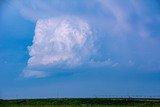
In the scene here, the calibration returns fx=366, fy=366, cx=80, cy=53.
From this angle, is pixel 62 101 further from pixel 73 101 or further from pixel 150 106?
pixel 150 106

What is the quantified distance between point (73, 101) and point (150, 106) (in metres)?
17.2

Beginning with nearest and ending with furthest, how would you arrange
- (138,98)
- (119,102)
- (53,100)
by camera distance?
(119,102) < (53,100) < (138,98)

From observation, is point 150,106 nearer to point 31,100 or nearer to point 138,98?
point 138,98

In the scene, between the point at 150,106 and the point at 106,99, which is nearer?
the point at 150,106

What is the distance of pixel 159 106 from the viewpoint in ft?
184

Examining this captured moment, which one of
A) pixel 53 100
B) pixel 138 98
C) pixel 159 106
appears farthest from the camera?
pixel 138 98

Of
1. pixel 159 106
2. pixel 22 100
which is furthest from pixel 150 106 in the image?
pixel 22 100

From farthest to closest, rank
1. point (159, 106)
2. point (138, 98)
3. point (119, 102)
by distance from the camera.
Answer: point (138, 98) < point (119, 102) < point (159, 106)

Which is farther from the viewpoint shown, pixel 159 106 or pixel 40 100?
pixel 40 100

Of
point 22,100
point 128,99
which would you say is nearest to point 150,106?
point 128,99

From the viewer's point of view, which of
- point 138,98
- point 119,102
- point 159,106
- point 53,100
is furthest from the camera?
point 138,98

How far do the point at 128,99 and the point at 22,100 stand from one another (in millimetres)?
20585

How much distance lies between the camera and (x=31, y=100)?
70.5m

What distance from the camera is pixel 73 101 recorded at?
68.6 metres
